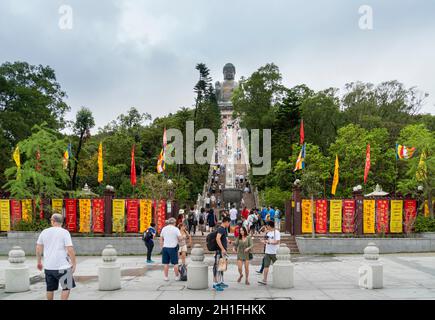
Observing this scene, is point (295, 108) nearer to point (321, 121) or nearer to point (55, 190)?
point (321, 121)

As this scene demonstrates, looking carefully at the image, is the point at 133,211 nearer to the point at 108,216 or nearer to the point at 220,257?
the point at 108,216

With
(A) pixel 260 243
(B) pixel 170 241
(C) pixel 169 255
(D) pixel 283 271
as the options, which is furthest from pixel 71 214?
(D) pixel 283 271

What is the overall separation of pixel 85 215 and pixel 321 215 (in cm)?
1128

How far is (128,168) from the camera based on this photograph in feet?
178

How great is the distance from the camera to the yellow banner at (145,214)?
895 inches

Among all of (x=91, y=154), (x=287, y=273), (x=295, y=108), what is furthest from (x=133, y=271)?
(x=91, y=154)

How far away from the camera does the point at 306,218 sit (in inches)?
902

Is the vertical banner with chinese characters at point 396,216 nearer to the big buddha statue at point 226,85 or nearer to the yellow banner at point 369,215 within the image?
the yellow banner at point 369,215

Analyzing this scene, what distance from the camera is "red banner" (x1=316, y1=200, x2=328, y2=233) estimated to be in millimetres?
22562

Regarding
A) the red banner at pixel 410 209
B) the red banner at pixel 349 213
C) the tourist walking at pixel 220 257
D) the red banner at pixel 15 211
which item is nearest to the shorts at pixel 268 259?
the tourist walking at pixel 220 257

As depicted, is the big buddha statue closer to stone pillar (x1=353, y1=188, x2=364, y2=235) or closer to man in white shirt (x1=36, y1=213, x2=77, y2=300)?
stone pillar (x1=353, y1=188, x2=364, y2=235)

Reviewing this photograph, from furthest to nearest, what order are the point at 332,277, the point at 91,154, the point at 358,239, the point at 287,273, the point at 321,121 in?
the point at 91,154 < the point at 321,121 < the point at 358,239 < the point at 332,277 < the point at 287,273

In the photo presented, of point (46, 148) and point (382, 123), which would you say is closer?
point (46, 148)

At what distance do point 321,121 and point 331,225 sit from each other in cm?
2818
